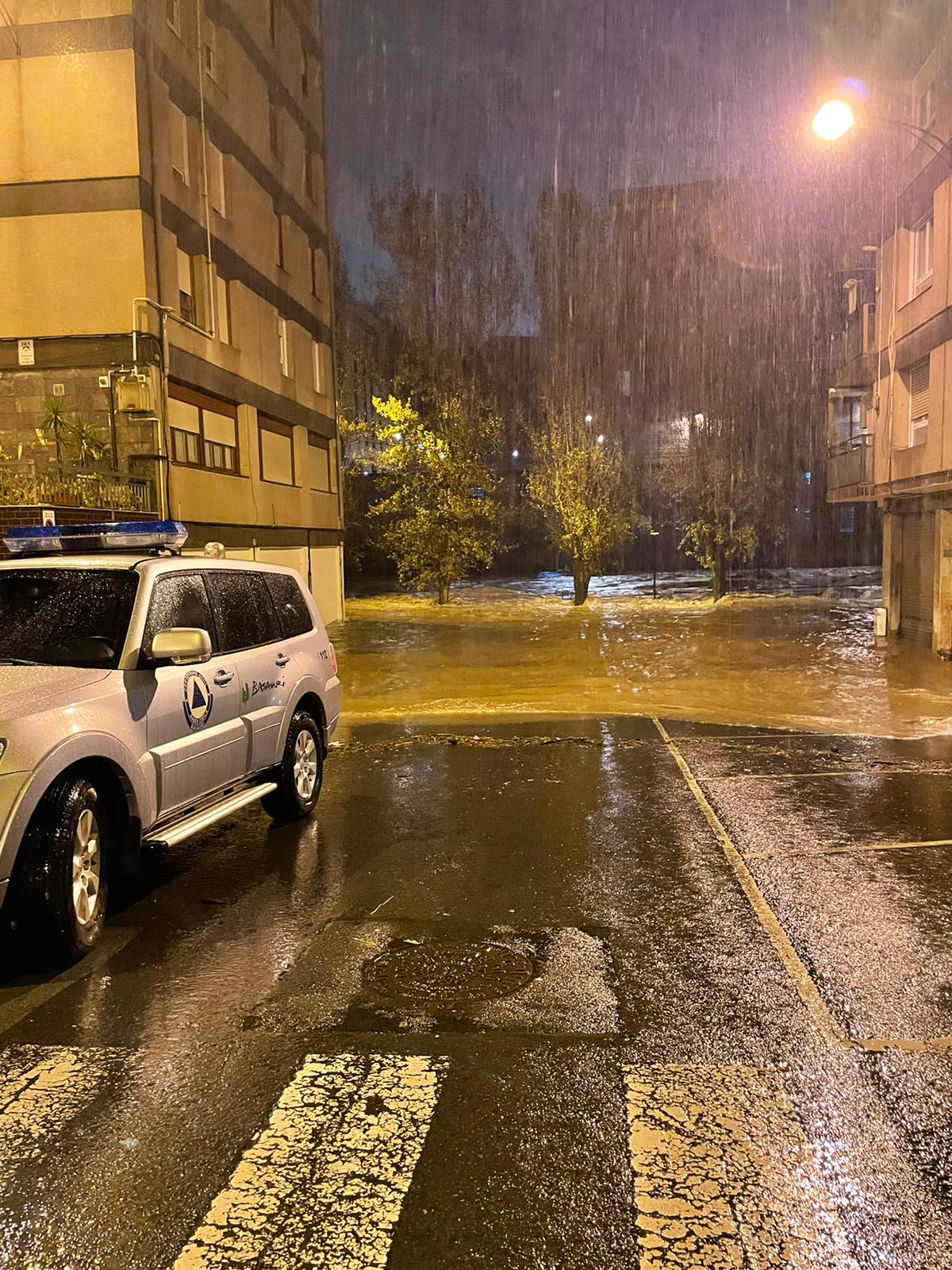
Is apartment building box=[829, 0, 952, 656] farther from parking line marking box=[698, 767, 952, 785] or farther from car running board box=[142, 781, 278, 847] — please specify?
car running board box=[142, 781, 278, 847]

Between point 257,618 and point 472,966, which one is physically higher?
point 257,618

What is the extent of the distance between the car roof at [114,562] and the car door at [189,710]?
6 centimetres

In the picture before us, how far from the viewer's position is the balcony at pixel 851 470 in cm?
2173

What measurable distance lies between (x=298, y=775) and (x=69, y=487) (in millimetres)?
8486

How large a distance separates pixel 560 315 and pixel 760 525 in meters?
10.6

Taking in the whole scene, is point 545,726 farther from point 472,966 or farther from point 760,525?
point 760,525

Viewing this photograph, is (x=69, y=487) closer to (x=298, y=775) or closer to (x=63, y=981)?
(x=298, y=775)

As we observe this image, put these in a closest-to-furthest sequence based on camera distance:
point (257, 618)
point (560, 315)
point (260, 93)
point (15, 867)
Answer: point (15, 867) → point (257, 618) → point (260, 93) → point (560, 315)

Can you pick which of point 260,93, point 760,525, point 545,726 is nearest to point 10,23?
point 260,93

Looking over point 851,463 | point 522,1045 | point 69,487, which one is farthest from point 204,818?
point 851,463

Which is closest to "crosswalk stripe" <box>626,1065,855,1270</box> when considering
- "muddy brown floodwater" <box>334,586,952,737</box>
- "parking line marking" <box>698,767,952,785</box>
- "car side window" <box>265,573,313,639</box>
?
"car side window" <box>265,573,313,639</box>

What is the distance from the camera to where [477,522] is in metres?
35.1

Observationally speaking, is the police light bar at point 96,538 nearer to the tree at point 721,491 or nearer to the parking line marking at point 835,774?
the parking line marking at point 835,774

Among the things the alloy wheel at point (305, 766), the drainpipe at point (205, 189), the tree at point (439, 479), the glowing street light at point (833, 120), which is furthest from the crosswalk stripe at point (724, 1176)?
the tree at point (439, 479)
